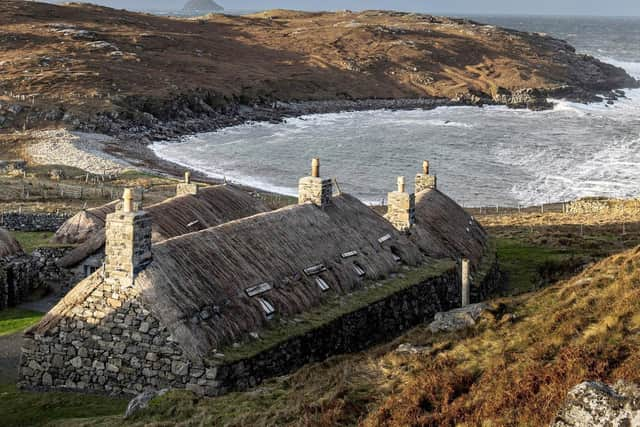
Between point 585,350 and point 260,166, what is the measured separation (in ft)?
231

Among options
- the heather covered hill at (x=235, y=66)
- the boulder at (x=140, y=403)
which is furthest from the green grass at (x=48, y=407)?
the heather covered hill at (x=235, y=66)

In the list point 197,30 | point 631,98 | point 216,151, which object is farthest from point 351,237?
point 197,30

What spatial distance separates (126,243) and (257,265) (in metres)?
4.38

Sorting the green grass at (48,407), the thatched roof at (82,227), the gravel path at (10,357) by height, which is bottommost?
the gravel path at (10,357)

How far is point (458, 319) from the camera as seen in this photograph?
61.4 feet

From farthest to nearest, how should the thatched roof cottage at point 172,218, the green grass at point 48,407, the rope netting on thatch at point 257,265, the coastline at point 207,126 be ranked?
the coastline at point 207,126 < the thatched roof cottage at point 172,218 < the rope netting on thatch at point 257,265 < the green grass at point 48,407

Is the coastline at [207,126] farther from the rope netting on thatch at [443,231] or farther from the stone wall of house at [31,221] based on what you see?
the rope netting on thatch at [443,231]

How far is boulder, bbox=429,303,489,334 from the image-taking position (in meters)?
18.4

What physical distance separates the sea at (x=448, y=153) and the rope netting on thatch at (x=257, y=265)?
39.9 m

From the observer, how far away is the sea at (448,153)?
246 ft

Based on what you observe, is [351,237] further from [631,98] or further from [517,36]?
[517,36]

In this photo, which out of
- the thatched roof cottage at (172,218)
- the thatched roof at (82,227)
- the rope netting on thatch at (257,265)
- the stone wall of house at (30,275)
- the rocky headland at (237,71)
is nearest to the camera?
the rope netting on thatch at (257,265)

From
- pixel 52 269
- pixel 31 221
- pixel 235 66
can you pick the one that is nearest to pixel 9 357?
pixel 52 269

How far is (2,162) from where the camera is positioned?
6931cm
